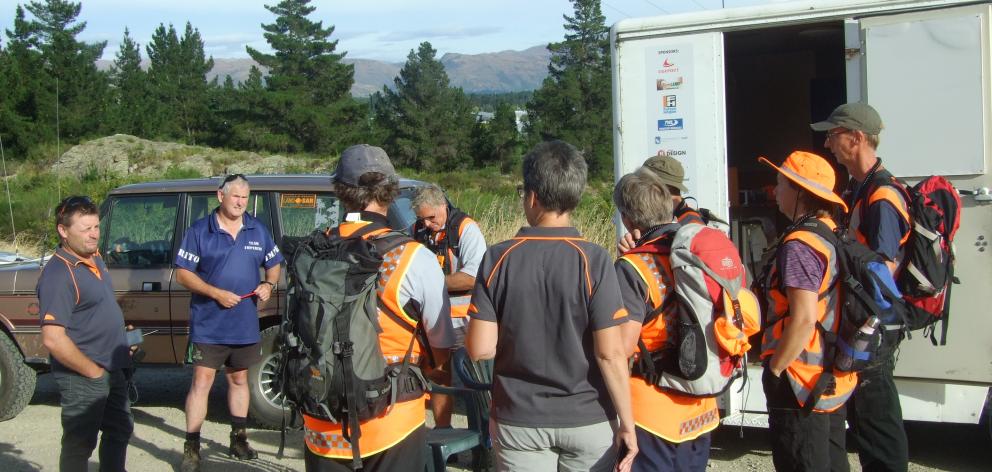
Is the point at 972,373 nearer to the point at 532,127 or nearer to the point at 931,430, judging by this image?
the point at 931,430

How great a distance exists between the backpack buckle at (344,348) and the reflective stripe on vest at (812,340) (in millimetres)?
1673

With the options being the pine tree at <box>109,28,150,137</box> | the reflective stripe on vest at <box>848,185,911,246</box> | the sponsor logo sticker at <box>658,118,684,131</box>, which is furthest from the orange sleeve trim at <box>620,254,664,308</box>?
the pine tree at <box>109,28,150,137</box>

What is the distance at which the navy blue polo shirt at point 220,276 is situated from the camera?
18.6ft

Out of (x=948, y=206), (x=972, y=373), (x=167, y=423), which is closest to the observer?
(x=948, y=206)

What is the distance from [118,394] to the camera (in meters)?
4.54

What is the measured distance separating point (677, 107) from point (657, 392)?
8.81ft

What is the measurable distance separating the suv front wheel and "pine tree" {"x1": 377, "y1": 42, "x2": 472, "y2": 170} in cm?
5935

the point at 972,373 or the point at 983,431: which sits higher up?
the point at 972,373

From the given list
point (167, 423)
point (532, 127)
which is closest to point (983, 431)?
point (167, 423)

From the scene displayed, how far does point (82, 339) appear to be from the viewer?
4371mm

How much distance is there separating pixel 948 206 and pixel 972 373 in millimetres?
1156

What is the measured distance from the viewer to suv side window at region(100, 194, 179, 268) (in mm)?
6777

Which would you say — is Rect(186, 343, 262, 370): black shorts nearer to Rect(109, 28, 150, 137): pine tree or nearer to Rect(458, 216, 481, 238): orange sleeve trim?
Rect(458, 216, 481, 238): orange sleeve trim

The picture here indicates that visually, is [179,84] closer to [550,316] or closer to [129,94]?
[129,94]
